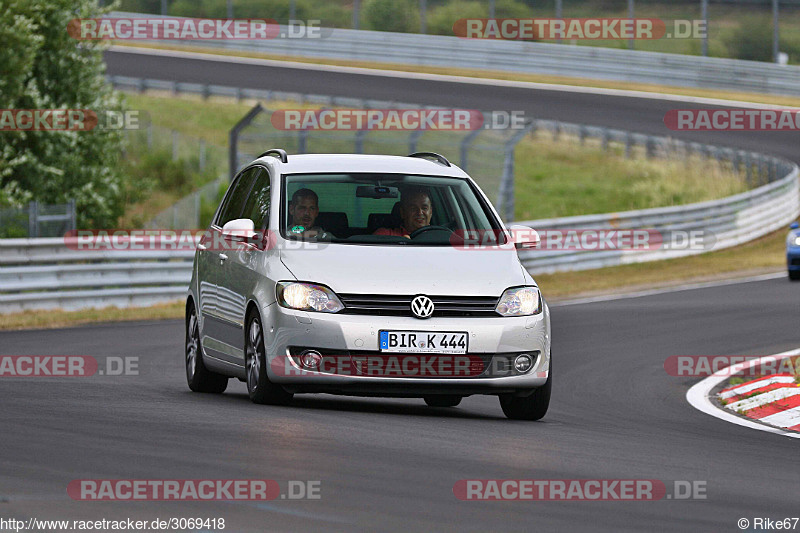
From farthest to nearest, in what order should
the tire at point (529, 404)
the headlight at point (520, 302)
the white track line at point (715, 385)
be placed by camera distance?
the white track line at point (715, 385), the tire at point (529, 404), the headlight at point (520, 302)

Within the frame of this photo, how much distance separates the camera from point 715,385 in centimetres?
1308

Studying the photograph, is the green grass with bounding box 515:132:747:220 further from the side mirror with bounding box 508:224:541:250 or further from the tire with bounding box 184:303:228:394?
the side mirror with bounding box 508:224:541:250

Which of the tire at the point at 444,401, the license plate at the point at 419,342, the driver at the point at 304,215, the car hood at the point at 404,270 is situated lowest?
the tire at the point at 444,401

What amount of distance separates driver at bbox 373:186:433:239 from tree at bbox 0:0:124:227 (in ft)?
50.9

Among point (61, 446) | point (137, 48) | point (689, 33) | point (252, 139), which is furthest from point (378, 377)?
point (137, 48)

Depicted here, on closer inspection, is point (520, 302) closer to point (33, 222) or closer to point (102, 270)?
point (102, 270)

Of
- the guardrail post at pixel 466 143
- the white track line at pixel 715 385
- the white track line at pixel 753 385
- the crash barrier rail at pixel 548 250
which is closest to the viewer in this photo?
the white track line at pixel 715 385

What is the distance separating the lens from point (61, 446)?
304 inches

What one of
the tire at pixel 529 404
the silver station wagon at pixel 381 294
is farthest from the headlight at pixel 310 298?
the tire at pixel 529 404

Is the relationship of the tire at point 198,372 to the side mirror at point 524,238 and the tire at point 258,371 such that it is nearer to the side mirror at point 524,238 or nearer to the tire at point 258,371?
the tire at point 258,371

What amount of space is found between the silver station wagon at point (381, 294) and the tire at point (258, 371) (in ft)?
0.03

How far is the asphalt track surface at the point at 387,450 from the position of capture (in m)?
6.22

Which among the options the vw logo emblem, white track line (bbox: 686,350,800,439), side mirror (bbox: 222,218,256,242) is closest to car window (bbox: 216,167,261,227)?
side mirror (bbox: 222,218,256,242)

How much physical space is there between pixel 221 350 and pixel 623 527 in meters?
5.11
